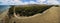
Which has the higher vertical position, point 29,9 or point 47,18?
point 29,9

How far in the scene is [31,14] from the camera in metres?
1.40

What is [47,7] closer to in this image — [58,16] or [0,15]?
[58,16]

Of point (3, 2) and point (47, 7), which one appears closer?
point (47, 7)

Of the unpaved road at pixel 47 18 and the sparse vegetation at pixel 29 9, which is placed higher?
the sparse vegetation at pixel 29 9

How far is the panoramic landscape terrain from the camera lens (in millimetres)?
1348

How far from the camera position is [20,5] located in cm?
147

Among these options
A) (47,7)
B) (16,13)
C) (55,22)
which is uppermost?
(47,7)

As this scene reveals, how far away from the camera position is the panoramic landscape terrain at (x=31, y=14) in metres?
1.35

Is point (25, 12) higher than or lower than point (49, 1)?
lower

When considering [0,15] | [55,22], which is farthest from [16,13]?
[55,22]

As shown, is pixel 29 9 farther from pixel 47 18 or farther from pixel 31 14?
pixel 47 18

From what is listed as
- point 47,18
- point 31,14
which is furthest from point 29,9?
point 47,18

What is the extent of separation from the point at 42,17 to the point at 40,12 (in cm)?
9

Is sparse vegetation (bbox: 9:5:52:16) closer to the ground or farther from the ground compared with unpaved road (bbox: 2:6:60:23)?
farther from the ground
